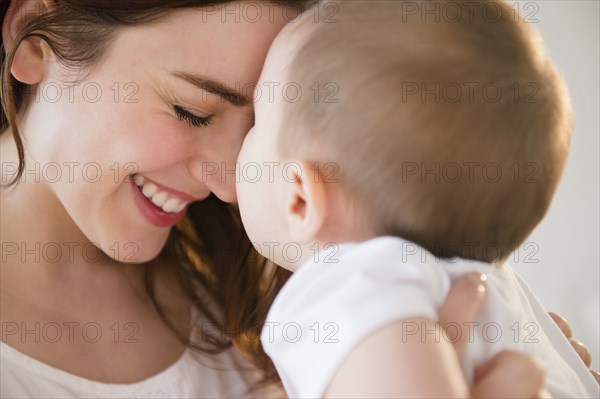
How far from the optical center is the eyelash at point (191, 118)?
1219 mm

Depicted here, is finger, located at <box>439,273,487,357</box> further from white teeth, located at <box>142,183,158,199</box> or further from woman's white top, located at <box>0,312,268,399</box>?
woman's white top, located at <box>0,312,268,399</box>

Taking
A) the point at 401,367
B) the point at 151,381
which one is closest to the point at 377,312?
the point at 401,367

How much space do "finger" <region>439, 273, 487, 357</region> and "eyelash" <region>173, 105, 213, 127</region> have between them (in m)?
0.54

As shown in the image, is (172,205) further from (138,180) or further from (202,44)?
(202,44)

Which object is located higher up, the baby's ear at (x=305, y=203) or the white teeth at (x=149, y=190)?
the baby's ear at (x=305, y=203)

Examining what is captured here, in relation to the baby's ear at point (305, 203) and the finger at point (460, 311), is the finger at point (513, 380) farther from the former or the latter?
the baby's ear at point (305, 203)

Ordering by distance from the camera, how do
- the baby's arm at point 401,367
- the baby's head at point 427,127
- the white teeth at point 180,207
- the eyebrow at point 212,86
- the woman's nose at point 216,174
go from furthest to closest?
the white teeth at point 180,207, the woman's nose at point 216,174, the eyebrow at point 212,86, the baby's head at point 427,127, the baby's arm at point 401,367

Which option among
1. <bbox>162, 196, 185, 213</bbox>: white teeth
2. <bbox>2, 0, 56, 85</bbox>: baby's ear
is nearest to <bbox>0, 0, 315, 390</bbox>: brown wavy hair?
<bbox>2, 0, 56, 85</bbox>: baby's ear

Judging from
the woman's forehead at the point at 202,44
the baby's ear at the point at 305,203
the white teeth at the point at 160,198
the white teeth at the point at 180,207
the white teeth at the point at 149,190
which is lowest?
the white teeth at the point at 180,207

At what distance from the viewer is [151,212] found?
1.37m

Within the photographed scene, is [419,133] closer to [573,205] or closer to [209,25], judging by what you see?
[209,25]

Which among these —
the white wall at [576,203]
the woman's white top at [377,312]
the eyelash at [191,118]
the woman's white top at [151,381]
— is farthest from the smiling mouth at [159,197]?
the white wall at [576,203]

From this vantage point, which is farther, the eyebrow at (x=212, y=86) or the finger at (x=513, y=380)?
the eyebrow at (x=212, y=86)

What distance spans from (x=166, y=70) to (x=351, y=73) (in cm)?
38
